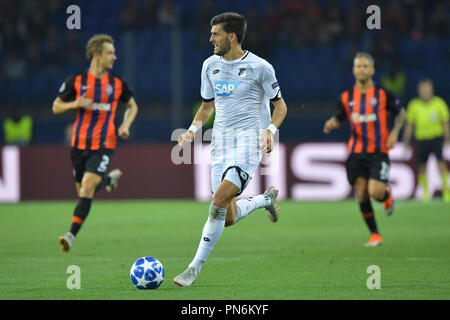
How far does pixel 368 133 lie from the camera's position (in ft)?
33.0

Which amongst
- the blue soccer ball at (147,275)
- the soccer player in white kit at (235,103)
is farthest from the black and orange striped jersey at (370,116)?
the blue soccer ball at (147,275)

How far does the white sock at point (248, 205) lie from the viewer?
7.50 m

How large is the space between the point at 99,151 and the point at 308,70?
32.2ft

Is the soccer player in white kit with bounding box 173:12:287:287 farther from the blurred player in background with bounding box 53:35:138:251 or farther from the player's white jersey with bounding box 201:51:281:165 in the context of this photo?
the blurred player in background with bounding box 53:35:138:251

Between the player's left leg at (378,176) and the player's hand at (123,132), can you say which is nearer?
the player's hand at (123,132)

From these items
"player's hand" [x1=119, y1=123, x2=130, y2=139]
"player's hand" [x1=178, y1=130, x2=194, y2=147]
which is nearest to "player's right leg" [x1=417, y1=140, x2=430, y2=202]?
"player's hand" [x1=119, y1=123, x2=130, y2=139]

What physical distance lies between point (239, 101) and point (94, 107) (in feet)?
9.90

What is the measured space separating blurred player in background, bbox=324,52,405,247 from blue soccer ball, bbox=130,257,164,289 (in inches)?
153

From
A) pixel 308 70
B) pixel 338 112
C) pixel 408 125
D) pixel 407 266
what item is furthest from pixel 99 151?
pixel 308 70

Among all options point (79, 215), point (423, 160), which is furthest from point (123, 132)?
point (423, 160)

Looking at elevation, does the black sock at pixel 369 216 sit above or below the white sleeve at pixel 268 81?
below

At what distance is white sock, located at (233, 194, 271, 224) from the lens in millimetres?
7500

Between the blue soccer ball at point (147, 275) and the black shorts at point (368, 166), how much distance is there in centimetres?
398

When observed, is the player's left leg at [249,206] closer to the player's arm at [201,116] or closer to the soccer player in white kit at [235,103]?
the soccer player in white kit at [235,103]
